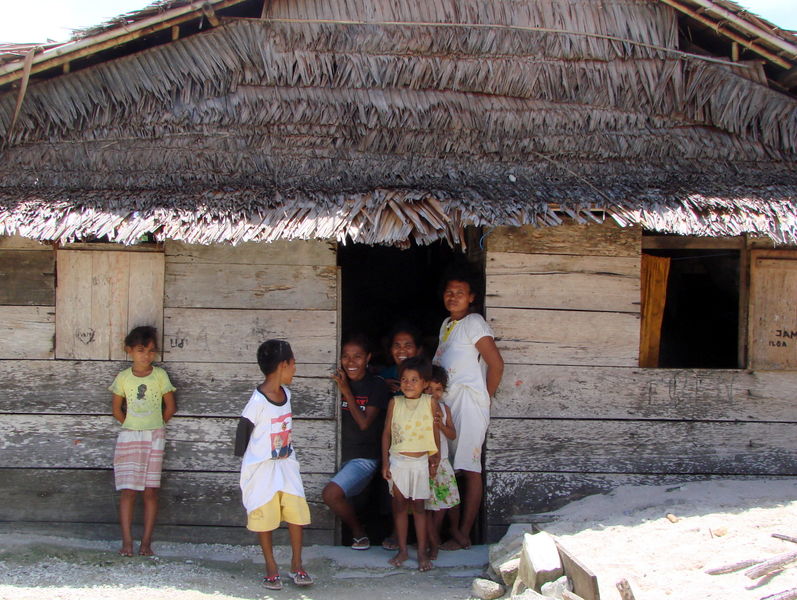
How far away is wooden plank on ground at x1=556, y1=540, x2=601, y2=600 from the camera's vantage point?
3.56 meters

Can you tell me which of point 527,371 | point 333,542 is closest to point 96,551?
point 333,542

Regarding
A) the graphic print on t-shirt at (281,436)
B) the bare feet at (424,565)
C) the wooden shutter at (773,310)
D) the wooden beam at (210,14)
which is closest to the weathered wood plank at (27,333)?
the graphic print on t-shirt at (281,436)

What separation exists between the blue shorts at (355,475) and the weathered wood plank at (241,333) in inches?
28.3

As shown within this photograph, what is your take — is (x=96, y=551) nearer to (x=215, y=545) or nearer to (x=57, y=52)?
(x=215, y=545)

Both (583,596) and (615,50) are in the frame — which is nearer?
(583,596)

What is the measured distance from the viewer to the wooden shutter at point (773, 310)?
17.7 ft

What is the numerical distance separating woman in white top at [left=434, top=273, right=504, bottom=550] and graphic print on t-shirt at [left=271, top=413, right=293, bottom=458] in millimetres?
1125

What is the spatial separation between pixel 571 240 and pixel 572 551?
2.14 m

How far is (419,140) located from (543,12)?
1337mm

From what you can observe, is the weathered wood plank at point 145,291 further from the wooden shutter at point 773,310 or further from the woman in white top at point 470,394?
the wooden shutter at point 773,310

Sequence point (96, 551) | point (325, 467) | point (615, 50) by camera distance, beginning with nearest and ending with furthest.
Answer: point (96, 551) → point (325, 467) → point (615, 50)

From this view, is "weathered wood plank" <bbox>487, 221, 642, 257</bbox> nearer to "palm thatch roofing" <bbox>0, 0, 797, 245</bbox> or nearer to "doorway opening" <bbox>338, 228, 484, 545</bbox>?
"palm thatch roofing" <bbox>0, 0, 797, 245</bbox>

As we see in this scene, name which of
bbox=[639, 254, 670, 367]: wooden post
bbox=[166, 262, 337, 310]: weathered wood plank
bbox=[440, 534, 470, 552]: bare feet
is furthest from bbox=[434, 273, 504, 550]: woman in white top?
bbox=[639, 254, 670, 367]: wooden post

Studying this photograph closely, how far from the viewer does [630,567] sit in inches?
153
